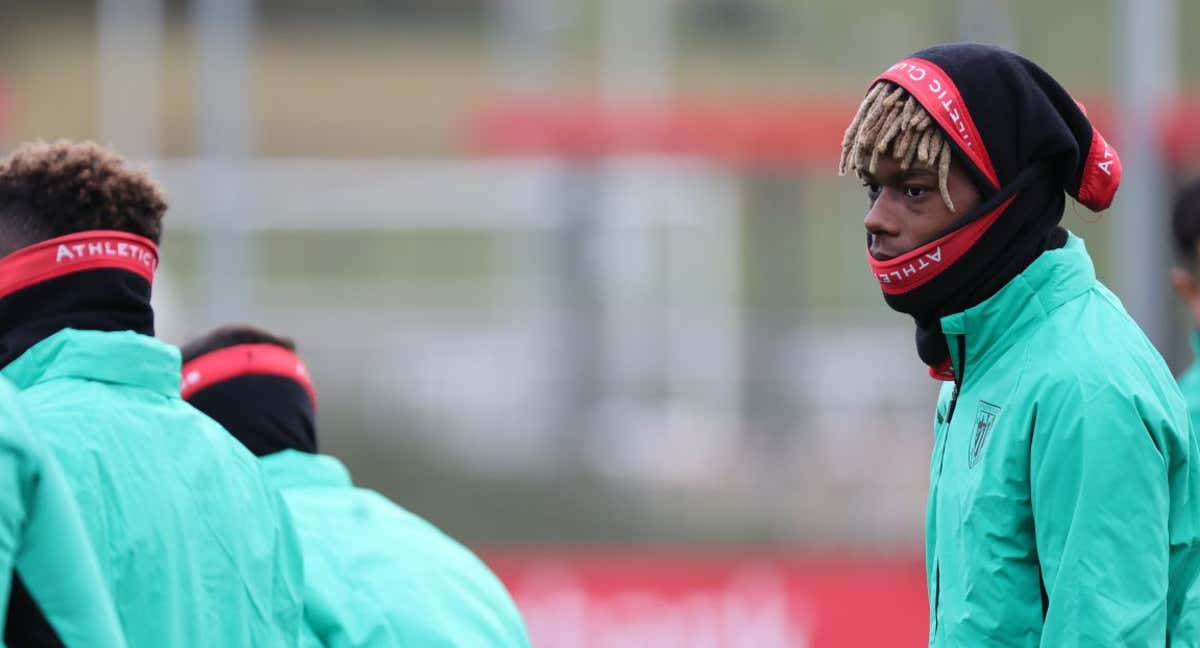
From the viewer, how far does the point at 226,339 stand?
348 cm

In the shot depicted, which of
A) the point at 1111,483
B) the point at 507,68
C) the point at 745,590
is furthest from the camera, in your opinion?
the point at 507,68

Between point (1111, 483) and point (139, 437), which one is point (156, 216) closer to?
point (139, 437)

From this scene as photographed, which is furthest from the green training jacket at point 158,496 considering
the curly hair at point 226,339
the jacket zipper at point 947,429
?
the jacket zipper at point 947,429

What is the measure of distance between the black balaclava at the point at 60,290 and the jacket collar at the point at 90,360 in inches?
1.0

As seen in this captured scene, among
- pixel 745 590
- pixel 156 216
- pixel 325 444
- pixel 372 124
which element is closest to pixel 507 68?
pixel 372 124

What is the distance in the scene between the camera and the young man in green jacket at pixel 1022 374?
7.28 ft

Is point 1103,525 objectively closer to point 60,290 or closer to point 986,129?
point 986,129

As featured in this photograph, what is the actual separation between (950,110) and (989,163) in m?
0.09

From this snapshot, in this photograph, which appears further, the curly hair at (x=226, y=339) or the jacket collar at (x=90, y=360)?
the curly hair at (x=226, y=339)

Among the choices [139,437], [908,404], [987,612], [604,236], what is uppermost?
[139,437]

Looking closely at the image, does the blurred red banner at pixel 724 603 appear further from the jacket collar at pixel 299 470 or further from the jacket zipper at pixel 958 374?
the jacket zipper at pixel 958 374

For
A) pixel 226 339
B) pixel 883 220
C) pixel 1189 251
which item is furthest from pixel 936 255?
pixel 1189 251

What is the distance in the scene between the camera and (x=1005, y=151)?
7.98 ft

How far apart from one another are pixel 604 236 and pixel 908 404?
293 centimetres
